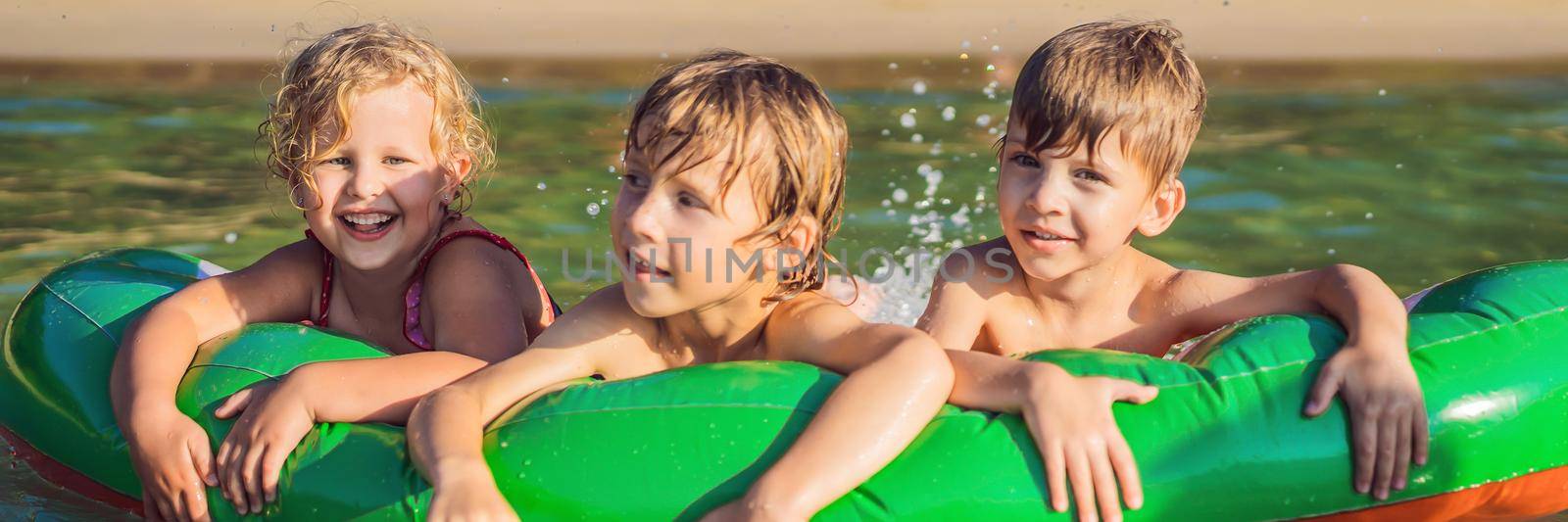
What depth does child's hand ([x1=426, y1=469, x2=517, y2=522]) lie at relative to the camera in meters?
2.69

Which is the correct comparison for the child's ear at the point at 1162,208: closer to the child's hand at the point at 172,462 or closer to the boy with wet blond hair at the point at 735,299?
the boy with wet blond hair at the point at 735,299

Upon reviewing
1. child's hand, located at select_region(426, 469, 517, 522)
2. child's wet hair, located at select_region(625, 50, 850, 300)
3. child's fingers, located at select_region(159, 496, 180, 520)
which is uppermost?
child's wet hair, located at select_region(625, 50, 850, 300)

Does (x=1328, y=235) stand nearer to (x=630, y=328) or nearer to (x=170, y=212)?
(x=630, y=328)

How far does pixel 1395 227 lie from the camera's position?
6.60 metres

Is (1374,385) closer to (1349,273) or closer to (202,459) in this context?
(1349,273)

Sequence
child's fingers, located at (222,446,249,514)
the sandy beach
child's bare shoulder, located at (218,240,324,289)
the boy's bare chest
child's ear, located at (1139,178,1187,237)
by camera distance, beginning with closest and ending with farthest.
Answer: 1. child's fingers, located at (222,446,249,514)
2. child's ear, located at (1139,178,1187,237)
3. the boy's bare chest
4. child's bare shoulder, located at (218,240,324,289)
5. the sandy beach

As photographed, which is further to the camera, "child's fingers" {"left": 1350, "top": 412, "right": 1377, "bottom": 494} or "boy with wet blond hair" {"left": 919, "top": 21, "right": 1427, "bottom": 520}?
"child's fingers" {"left": 1350, "top": 412, "right": 1377, "bottom": 494}

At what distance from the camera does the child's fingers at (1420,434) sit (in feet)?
9.86

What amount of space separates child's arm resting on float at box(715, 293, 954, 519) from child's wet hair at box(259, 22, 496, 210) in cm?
121

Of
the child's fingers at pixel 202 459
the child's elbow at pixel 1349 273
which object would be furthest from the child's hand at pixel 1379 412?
the child's fingers at pixel 202 459

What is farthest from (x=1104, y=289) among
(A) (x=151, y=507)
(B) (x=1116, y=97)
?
(A) (x=151, y=507)

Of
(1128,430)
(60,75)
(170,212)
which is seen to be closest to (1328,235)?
(1128,430)

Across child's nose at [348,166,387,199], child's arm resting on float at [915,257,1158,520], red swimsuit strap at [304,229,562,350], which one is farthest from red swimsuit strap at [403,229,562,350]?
child's arm resting on float at [915,257,1158,520]

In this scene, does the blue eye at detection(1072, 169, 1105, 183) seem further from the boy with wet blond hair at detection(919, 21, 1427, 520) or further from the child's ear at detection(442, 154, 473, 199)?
the child's ear at detection(442, 154, 473, 199)
